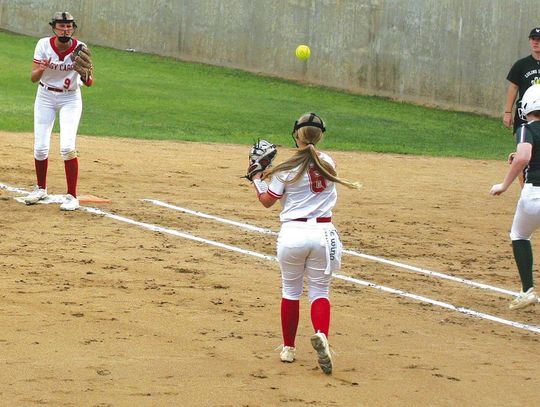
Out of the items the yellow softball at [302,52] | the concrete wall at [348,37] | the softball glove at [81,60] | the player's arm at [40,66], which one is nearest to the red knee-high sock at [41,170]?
the player's arm at [40,66]

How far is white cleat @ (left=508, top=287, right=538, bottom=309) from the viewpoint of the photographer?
9539mm

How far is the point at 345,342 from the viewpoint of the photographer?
8289 millimetres

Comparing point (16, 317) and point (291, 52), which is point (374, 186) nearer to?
point (16, 317)

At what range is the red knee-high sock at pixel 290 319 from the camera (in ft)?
25.1

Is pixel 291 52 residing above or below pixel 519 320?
above

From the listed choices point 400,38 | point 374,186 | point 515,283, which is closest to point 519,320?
point 515,283

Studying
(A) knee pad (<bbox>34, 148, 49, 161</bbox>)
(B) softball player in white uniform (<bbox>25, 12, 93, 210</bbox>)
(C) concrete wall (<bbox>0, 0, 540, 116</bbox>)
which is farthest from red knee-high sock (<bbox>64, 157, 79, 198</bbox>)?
(C) concrete wall (<bbox>0, 0, 540, 116</bbox>)

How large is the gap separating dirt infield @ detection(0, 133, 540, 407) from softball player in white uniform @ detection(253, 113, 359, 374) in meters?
0.40

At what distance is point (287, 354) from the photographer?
7.63 m

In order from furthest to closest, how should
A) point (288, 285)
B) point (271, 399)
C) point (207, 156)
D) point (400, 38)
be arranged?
point (400, 38)
point (207, 156)
point (288, 285)
point (271, 399)

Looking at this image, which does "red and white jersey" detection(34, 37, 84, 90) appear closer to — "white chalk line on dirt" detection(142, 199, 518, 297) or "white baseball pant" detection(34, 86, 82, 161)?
"white baseball pant" detection(34, 86, 82, 161)

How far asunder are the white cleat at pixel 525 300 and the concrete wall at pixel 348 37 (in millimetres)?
14664

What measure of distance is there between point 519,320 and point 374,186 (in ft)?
21.1

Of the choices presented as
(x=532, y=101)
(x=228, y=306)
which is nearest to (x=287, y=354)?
(x=228, y=306)
